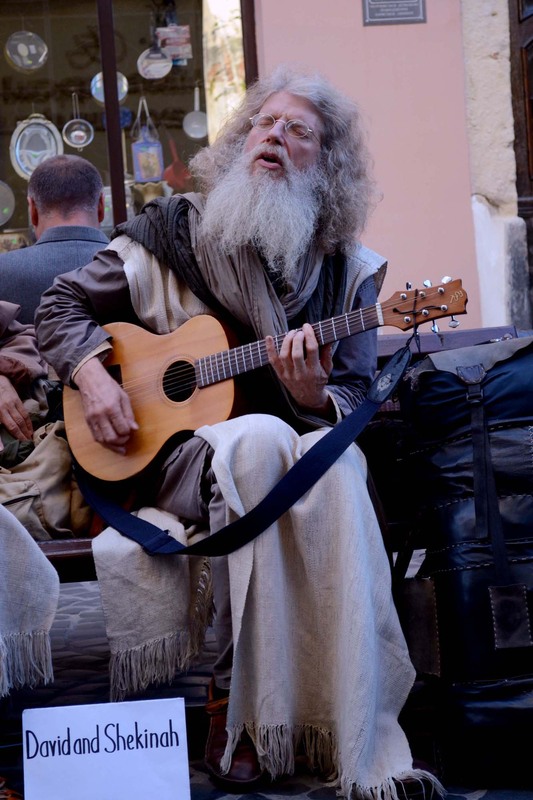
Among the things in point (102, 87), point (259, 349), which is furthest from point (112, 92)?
point (259, 349)

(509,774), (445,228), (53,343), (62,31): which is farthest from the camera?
(62,31)

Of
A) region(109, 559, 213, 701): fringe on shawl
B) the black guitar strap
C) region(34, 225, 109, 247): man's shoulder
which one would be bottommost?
region(109, 559, 213, 701): fringe on shawl

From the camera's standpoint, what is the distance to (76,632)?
4.32 meters

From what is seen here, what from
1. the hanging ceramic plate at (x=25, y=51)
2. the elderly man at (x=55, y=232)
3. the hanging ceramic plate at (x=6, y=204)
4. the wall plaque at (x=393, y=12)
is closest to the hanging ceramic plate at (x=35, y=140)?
the hanging ceramic plate at (x=6, y=204)

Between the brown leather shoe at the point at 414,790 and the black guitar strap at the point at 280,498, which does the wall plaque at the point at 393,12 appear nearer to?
the black guitar strap at the point at 280,498

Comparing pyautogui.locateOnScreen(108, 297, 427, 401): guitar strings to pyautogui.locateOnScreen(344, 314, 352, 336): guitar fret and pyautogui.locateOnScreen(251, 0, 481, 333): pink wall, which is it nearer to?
pyautogui.locateOnScreen(344, 314, 352, 336): guitar fret

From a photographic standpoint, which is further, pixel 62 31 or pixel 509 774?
pixel 62 31

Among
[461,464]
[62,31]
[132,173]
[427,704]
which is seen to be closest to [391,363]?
[461,464]

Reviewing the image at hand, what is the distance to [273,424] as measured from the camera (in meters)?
2.61

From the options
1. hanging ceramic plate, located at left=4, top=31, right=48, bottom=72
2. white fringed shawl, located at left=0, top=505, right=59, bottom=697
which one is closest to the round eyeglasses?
white fringed shawl, located at left=0, top=505, right=59, bottom=697

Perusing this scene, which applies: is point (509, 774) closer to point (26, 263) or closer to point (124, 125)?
point (26, 263)

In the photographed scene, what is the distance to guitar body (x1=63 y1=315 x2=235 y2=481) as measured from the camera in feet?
9.57

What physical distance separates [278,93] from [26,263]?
3.75ft

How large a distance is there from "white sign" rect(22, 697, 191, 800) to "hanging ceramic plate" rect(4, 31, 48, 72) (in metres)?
5.64
